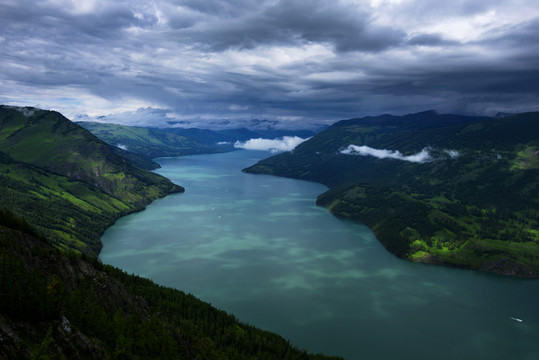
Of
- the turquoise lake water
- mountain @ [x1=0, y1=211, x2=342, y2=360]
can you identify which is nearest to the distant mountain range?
mountain @ [x1=0, y1=211, x2=342, y2=360]

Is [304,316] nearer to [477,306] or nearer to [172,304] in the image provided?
[172,304]

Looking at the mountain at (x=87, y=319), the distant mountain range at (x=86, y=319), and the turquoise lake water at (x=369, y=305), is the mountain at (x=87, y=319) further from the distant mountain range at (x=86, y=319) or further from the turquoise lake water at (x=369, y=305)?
the turquoise lake water at (x=369, y=305)

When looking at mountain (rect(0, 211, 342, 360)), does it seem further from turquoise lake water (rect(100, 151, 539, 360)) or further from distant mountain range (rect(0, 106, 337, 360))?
turquoise lake water (rect(100, 151, 539, 360))

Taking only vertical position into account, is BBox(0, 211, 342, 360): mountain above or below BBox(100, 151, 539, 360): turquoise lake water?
above

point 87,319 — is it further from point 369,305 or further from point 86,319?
point 369,305

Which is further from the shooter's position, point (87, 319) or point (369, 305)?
point (369, 305)

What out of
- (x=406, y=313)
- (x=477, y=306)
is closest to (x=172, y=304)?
(x=406, y=313)

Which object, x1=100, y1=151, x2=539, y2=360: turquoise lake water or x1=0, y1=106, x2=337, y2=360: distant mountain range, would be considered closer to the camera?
x1=0, y1=106, x2=337, y2=360: distant mountain range

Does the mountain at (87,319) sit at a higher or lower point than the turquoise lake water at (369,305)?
higher

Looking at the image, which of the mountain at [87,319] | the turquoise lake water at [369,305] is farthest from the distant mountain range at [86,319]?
the turquoise lake water at [369,305]

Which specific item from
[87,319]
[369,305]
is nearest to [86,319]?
[87,319]

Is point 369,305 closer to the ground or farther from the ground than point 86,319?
closer to the ground

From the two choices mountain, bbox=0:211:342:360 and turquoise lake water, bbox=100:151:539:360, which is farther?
turquoise lake water, bbox=100:151:539:360
